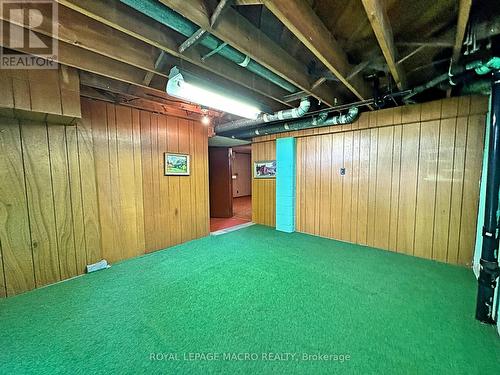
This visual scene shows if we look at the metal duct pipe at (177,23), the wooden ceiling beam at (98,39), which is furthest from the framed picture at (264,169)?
the wooden ceiling beam at (98,39)

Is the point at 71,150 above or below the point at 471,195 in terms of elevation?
above

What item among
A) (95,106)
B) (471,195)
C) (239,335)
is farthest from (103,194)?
(471,195)

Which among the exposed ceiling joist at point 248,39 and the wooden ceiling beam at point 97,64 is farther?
the wooden ceiling beam at point 97,64

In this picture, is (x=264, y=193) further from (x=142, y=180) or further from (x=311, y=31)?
(x=311, y=31)

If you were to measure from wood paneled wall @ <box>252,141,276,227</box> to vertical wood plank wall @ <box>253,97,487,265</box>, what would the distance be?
919mm

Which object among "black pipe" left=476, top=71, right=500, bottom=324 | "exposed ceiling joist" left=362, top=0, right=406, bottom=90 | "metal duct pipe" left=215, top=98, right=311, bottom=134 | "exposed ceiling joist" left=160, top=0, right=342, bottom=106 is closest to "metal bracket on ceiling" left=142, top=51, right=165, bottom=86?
"exposed ceiling joist" left=160, top=0, right=342, bottom=106

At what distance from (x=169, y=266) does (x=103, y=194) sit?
4.70 ft

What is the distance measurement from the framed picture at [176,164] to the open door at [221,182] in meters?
2.40

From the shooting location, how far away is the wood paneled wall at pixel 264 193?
5.14m

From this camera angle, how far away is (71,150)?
9.00ft

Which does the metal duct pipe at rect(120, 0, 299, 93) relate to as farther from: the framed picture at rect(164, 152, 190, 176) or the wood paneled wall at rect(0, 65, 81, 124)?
the framed picture at rect(164, 152, 190, 176)

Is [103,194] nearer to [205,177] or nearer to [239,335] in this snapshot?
[205,177]

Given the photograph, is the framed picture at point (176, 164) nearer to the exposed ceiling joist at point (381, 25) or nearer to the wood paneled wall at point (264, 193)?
the wood paneled wall at point (264, 193)

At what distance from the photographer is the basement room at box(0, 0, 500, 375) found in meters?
1.56
